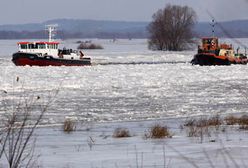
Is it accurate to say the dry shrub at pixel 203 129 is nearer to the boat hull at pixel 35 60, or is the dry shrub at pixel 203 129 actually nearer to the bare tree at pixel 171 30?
the boat hull at pixel 35 60

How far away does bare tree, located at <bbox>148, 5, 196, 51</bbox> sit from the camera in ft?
283

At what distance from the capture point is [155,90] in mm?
23469

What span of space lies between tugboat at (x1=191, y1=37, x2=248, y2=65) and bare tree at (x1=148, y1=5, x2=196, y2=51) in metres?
30.1

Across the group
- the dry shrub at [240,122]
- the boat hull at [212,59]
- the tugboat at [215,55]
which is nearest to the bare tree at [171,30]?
the tugboat at [215,55]

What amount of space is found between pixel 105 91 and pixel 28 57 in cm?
2411

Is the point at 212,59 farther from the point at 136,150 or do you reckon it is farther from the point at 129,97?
the point at 136,150

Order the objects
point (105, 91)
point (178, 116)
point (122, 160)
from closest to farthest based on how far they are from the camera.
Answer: point (122, 160), point (178, 116), point (105, 91)

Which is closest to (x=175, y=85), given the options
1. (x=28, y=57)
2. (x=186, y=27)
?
(x=28, y=57)

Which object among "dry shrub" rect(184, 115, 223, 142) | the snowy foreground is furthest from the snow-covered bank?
"dry shrub" rect(184, 115, 223, 142)

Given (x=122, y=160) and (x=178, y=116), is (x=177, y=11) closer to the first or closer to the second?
(x=178, y=116)

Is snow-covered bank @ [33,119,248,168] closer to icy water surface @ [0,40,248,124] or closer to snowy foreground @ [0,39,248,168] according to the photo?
snowy foreground @ [0,39,248,168]

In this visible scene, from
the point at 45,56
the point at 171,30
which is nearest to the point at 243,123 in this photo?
the point at 45,56

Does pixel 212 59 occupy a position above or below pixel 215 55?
below

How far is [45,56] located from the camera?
152 feet
